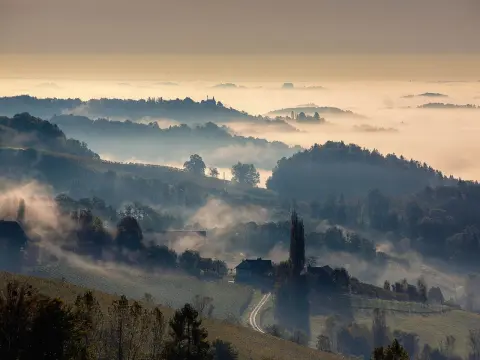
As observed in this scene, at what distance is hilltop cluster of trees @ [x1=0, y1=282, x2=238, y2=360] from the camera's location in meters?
122

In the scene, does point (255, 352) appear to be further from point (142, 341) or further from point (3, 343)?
point (3, 343)

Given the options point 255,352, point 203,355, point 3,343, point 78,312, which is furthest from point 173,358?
point 255,352

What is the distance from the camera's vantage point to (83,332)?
13088cm

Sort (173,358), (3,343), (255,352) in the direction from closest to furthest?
1. (3,343)
2. (173,358)
3. (255,352)

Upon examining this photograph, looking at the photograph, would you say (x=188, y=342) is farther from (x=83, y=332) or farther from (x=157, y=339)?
(x=157, y=339)

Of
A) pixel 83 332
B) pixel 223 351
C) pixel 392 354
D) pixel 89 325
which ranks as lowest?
pixel 223 351

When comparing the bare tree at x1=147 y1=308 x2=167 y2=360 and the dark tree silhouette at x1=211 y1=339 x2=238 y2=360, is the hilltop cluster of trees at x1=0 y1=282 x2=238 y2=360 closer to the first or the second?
the bare tree at x1=147 y1=308 x2=167 y2=360

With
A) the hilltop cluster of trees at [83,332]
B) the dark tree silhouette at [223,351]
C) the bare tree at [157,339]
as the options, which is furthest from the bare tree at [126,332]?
the dark tree silhouette at [223,351]

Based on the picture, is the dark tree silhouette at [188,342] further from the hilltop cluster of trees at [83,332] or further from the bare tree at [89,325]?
the bare tree at [89,325]

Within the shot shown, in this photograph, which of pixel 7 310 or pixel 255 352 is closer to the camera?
pixel 7 310

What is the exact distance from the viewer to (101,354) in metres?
154

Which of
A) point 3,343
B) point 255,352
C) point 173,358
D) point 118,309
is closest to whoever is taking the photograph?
point 3,343

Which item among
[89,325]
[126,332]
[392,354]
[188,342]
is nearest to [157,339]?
[126,332]

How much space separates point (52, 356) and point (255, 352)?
80.4 meters
